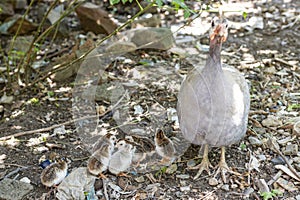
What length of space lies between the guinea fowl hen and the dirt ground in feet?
0.85

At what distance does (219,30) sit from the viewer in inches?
126

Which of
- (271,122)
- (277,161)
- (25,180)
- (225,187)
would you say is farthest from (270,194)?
(25,180)

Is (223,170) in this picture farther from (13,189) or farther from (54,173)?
(13,189)

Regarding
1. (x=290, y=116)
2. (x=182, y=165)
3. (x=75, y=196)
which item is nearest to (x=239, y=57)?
(x=290, y=116)

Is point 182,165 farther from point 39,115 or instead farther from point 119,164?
point 39,115

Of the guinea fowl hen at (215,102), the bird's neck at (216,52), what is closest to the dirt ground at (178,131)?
the guinea fowl hen at (215,102)

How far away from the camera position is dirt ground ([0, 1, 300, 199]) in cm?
332

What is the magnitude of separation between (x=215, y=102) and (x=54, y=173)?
1.16 m

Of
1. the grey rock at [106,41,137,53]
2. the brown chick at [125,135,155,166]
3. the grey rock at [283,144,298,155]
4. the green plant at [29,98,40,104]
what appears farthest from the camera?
the grey rock at [106,41,137,53]

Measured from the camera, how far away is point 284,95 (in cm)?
437

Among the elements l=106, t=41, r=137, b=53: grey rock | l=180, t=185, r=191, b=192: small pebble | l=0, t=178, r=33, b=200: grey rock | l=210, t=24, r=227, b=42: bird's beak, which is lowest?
l=106, t=41, r=137, b=53: grey rock

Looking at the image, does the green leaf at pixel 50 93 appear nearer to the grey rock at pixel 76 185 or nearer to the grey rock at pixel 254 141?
the grey rock at pixel 76 185

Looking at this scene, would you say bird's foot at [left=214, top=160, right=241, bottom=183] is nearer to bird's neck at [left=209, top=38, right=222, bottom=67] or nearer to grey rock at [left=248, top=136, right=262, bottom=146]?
grey rock at [left=248, top=136, right=262, bottom=146]

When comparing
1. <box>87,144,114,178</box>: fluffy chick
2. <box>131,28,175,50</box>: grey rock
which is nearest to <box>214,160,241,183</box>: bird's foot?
<box>87,144,114,178</box>: fluffy chick
